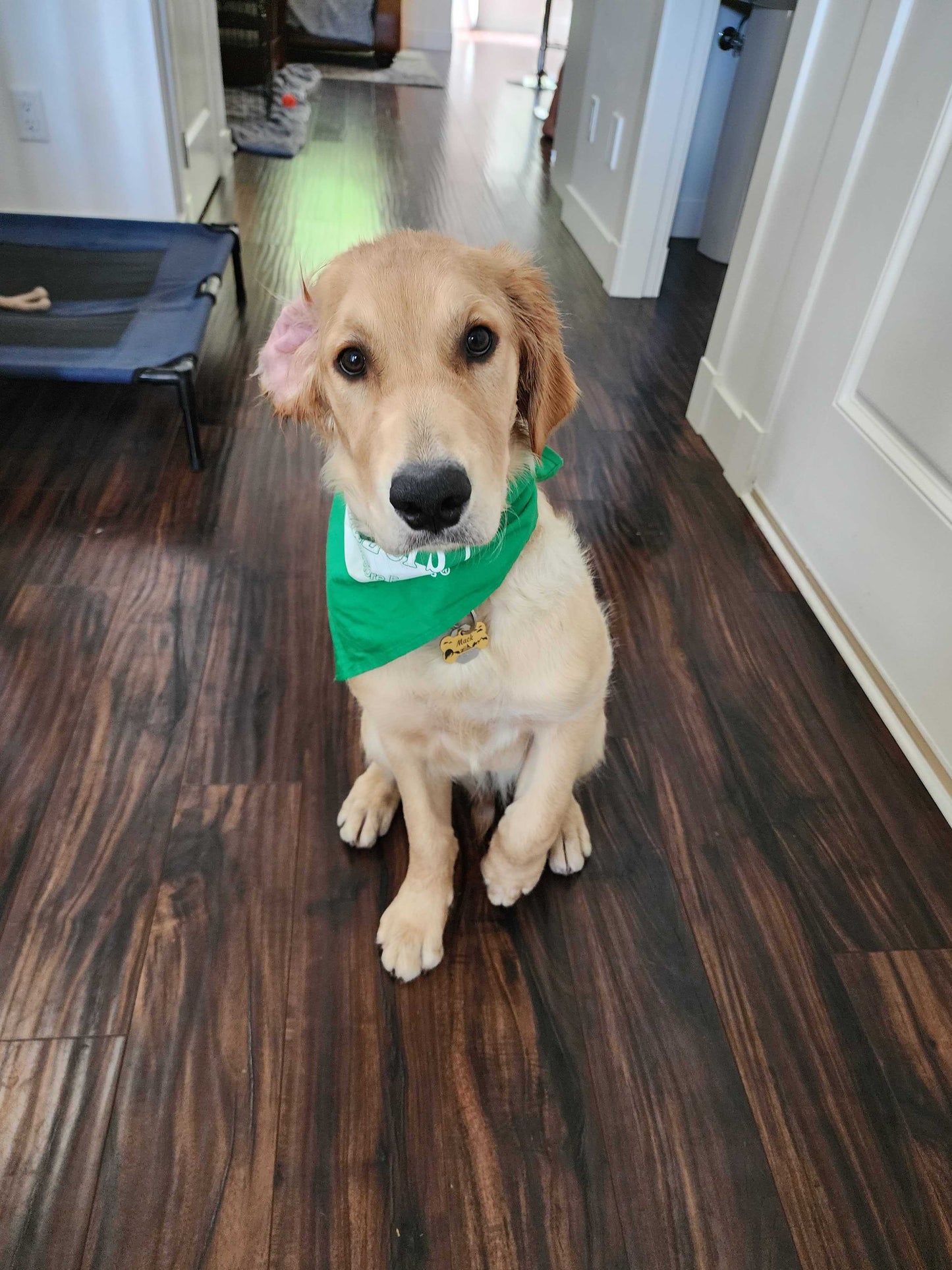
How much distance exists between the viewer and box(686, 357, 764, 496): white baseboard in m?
2.62

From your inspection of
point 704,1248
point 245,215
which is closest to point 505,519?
point 704,1248

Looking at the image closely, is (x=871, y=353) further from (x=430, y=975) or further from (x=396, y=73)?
(x=396, y=73)

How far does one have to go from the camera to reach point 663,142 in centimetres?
362

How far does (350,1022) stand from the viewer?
130 cm

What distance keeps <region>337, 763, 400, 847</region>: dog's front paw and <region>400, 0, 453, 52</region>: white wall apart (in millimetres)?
10094

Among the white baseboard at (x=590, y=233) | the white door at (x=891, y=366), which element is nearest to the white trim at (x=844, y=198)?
the white door at (x=891, y=366)

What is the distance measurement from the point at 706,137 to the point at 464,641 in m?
4.62

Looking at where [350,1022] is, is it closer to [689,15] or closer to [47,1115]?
[47,1115]

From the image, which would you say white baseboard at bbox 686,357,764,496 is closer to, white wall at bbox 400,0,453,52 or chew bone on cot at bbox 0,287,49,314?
chew bone on cot at bbox 0,287,49,314

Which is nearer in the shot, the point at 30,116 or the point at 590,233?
the point at 30,116

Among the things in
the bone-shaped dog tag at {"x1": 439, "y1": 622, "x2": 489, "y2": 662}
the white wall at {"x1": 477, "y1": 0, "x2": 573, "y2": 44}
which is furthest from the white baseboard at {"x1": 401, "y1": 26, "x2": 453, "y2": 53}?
the bone-shaped dog tag at {"x1": 439, "y1": 622, "x2": 489, "y2": 662}

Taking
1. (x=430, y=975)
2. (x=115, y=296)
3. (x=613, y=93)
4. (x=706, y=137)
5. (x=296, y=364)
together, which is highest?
(x=296, y=364)

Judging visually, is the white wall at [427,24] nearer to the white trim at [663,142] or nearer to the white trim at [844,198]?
the white trim at [663,142]

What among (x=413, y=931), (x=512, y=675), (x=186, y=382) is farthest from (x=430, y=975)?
(x=186, y=382)
